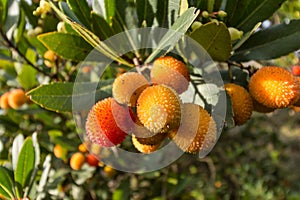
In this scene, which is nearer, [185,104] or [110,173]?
[185,104]

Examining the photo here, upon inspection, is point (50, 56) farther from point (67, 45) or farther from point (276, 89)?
point (276, 89)

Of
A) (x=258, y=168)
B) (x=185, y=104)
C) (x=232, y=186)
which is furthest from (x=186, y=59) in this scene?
(x=258, y=168)

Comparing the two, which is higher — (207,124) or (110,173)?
(207,124)

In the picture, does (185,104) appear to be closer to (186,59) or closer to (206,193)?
(186,59)

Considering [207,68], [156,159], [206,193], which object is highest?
[207,68]

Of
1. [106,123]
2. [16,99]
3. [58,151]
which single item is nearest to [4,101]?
[16,99]

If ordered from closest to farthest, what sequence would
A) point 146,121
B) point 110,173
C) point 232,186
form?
1. point 146,121
2. point 110,173
3. point 232,186
